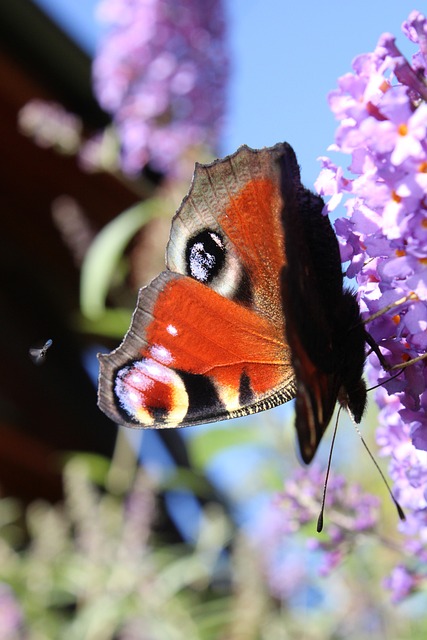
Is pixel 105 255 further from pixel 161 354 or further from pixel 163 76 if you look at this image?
pixel 161 354

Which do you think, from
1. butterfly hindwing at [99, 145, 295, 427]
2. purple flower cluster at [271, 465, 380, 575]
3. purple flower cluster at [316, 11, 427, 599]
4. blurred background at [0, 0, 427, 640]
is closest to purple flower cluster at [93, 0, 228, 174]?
blurred background at [0, 0, 427, 640]

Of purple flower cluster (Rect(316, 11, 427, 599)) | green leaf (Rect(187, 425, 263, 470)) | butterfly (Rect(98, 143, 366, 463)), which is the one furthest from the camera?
green leaf (Rect(187, 425, 263, 470))

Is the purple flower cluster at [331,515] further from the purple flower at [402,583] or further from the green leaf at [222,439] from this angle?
the green leaf at [222,439]

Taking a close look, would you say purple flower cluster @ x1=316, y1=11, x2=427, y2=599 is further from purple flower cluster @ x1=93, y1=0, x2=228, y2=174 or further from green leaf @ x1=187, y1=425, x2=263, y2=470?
purple flower cluster @ x1=93, y1=0, x2=228, y2=174

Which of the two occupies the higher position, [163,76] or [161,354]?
[163,76]

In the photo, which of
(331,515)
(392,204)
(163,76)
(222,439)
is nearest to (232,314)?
(392,204)

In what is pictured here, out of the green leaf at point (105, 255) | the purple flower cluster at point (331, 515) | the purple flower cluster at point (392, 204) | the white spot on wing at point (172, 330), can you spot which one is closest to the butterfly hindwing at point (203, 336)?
the white spot on wing at point (172, 330)
